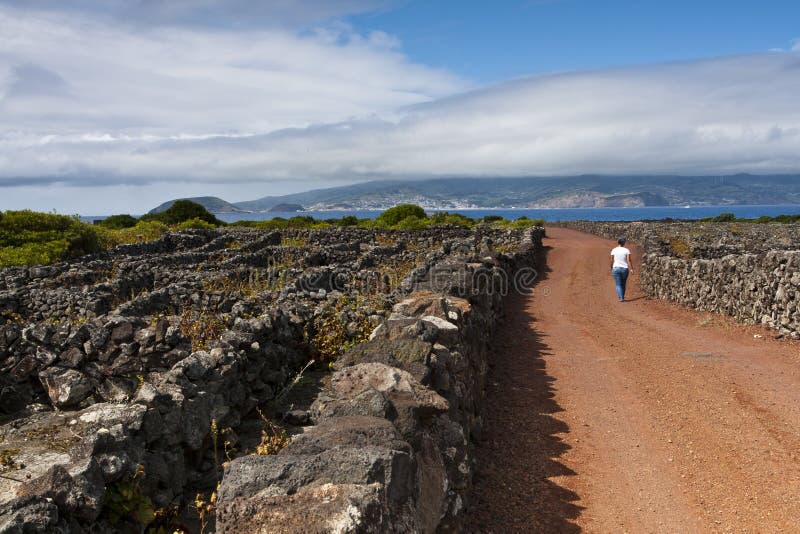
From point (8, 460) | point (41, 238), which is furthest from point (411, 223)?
point (8, 460)

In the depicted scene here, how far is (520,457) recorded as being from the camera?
811cm

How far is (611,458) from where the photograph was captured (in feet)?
26.3

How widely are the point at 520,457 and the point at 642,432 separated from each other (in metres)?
2.10

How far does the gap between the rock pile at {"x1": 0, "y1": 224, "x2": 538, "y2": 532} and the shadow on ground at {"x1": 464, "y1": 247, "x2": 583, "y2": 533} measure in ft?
1.83

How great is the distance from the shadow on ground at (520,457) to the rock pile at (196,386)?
558mm

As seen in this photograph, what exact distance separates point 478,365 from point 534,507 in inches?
136

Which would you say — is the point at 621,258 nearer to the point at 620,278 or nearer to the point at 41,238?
the point at 620,278

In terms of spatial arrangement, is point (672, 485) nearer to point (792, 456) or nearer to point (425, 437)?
point (792, 456)

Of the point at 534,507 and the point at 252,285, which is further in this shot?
the point at 252,285

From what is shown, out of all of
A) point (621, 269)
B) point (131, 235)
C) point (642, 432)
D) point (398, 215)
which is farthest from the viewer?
point (398, 215)

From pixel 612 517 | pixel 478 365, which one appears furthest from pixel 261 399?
pixel 612 517

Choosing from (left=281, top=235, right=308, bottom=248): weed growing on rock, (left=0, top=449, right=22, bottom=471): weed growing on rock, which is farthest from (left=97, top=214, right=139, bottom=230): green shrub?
(left=0, top=449, right=22, bottom=471): weed growing on rock

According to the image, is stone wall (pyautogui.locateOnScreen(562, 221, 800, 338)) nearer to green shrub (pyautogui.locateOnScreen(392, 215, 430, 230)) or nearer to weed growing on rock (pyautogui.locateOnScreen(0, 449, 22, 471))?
weed growing on rock (pyautogui.locateOnScreen(0, 449, 22, 471))

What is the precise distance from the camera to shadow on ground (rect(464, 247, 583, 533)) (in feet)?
21.1
